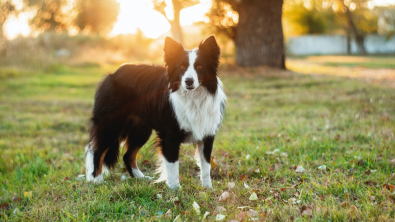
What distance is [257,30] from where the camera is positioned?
38.5 ft

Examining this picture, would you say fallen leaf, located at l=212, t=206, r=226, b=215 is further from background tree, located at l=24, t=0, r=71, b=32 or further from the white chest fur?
background tree, located at l=24, t=0, r=71, b=32

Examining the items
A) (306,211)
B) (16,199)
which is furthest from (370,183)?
(16,199)

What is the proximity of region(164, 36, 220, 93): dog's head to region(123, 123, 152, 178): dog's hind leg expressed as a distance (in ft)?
3.11

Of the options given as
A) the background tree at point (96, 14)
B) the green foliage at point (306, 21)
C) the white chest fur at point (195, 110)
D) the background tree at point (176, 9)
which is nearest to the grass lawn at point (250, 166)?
the white chest fur at point (195, 110)

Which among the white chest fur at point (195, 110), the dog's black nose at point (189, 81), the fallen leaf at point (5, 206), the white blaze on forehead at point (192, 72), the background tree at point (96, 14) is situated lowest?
the fallen leaf at point (5, 206)

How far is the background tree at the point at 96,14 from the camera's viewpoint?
35478 millimetres

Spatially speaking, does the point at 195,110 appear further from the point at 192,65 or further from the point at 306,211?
the point at 306,211

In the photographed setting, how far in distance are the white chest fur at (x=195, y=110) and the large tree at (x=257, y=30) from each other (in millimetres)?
8853

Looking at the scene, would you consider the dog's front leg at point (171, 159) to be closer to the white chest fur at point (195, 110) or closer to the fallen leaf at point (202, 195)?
the white chest fur at point (195, 110)

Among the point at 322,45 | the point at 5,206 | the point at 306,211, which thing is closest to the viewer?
the point at 306,211

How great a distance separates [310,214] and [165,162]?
152 cm

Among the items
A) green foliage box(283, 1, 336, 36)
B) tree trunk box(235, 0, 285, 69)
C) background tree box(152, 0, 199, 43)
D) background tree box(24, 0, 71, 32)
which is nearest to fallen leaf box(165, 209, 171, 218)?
tree trunk box(235, 0, 285, 69)

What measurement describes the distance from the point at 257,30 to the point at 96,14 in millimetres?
28877

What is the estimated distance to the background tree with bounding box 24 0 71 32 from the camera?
116ft
